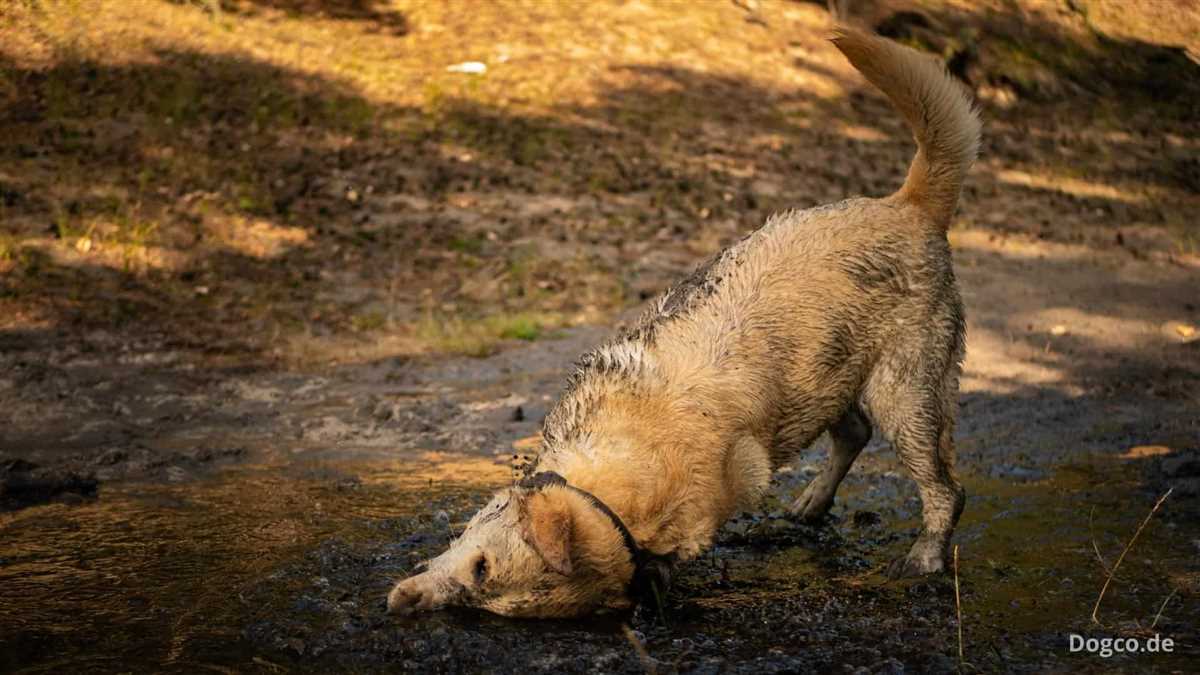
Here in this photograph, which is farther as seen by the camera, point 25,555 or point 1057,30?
point 1057,30

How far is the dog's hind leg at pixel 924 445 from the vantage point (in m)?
5.38

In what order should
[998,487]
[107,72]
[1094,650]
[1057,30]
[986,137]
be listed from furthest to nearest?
1. [1057,30]
2. [986,137]
3. [107,72]
4. [998,487]
5. [1094,650]

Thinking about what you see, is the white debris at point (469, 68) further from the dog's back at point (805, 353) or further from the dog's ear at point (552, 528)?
the dog's ear at point (552, 528)

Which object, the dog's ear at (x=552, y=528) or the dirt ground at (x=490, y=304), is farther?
the dirt ground at (x=490, y=304)

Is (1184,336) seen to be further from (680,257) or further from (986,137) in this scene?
(986,137)

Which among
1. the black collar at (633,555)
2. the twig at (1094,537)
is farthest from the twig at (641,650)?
the twig at (1094,537)

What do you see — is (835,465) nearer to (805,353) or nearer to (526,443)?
(805,353)

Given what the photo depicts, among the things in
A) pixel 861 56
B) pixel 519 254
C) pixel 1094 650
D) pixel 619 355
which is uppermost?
pixel 861 56

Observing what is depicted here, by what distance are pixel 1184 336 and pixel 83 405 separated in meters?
8.78

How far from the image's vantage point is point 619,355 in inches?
194

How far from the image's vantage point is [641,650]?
4363 mm

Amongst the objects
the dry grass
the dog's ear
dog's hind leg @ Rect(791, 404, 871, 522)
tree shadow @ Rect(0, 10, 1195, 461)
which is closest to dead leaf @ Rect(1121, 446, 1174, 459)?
tree shadow @ Rect(0, 10, 1195, 461)

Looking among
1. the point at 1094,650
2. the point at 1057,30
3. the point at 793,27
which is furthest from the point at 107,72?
the point at 1057,30

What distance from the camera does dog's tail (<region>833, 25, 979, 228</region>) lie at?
5.40 metres
